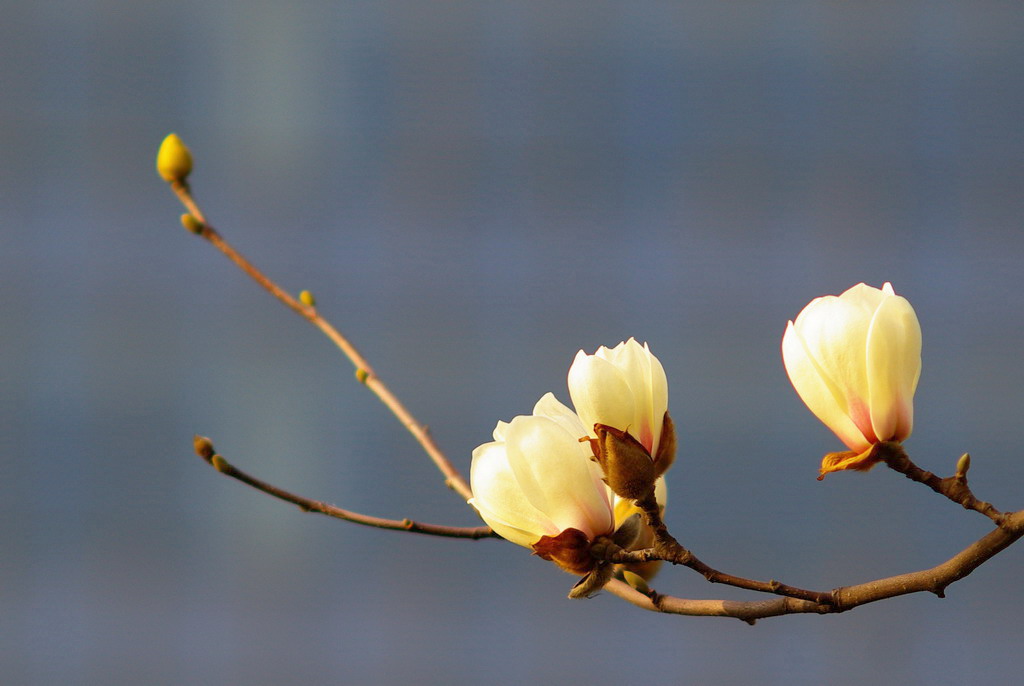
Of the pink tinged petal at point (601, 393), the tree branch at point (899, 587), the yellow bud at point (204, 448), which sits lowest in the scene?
the tree branch at point (899, 587)

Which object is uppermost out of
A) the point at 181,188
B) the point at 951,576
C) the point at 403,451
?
the point at 403,451

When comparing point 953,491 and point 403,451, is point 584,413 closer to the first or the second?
point 953,491

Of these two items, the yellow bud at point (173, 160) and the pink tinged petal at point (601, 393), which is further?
the yellow bud at point (173, 160)

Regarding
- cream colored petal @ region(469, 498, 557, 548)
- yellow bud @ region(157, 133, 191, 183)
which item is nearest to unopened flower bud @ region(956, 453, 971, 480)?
cream colored petal @ region(469, 498, 557, 548)

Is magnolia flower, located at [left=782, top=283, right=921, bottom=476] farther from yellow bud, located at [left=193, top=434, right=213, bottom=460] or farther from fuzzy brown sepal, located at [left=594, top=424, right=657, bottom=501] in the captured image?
yellow bud, located at [left=193, top=434, right=213, bottom=460]

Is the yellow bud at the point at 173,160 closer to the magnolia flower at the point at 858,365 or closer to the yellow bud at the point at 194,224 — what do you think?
the yellow bud at the point at 194,224

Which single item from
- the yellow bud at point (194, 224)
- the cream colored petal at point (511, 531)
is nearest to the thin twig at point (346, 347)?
the yellow bud at point (194, 224)

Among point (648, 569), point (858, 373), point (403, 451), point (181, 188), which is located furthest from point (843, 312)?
point (403, 451)
